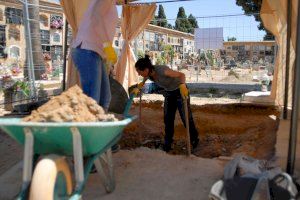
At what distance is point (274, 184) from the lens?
2840mm

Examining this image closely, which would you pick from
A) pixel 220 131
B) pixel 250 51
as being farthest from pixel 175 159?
pixel 250 51

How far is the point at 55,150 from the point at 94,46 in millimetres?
1162

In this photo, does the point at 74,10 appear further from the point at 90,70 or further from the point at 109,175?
the point at 109,175

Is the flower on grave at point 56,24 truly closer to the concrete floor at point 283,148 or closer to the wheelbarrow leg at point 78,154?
the concrete floor at point 283,148

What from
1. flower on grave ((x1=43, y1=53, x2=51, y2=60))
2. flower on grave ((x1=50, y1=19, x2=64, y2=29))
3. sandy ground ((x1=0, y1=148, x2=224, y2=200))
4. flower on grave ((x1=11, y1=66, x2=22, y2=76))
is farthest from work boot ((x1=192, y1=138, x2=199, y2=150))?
flower on grave ((x1=50, y1=19, x2=64, y2=29))

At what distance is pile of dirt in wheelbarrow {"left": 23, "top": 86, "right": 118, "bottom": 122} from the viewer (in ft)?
7.26

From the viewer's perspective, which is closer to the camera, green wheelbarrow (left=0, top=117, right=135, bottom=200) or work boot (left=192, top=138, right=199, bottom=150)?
green wheelbarrow (left=0, top=117, right=135, bottom=200)

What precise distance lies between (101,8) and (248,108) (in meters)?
6.09

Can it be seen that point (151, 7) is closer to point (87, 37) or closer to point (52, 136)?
point (87, 37)

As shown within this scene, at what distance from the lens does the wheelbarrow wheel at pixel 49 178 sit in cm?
201

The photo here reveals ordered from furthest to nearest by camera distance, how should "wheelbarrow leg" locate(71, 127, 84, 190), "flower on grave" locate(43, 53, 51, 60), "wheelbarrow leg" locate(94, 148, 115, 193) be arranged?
"flower on grave" locate(43, 53, 51, 60) → "wheelbarrow leg" locate(94, 148, 115, 193) → "wheelbarrow leg" locate(71, 127, 84, 190)

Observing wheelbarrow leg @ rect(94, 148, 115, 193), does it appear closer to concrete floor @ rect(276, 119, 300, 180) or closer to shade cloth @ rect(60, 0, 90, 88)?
concrete floor @ rect(276, 119, 300, 180)

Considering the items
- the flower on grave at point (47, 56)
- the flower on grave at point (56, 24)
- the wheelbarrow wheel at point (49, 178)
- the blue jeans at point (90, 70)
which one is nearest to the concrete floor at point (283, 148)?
the blue jeans at point (90, 70)

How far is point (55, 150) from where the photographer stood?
2395 mm
